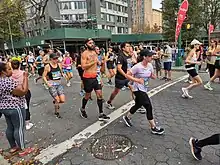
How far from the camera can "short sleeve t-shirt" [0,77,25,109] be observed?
327 centimetres

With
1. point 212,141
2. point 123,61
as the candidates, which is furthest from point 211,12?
point 212,141

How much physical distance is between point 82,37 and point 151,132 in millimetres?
29420

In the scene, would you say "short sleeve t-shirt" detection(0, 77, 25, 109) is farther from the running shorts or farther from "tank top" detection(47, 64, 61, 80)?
"tank top" detection(47, 64, 61, 80)

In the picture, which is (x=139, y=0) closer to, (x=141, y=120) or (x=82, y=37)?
(x=82, y=37)

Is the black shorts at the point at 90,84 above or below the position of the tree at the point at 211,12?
below

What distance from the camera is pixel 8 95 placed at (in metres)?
3.33

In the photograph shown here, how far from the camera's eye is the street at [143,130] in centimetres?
322

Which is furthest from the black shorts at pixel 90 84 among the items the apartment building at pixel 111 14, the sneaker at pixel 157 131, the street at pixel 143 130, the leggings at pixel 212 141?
the apartment building at pixel 111 14

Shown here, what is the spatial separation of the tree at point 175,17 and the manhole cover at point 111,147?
19.1m

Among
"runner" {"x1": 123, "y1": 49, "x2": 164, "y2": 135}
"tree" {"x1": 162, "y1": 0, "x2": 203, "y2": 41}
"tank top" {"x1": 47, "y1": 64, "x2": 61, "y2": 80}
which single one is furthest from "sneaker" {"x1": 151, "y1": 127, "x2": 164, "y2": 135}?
"tree" {"x1": 162, "y1": 0, "x2": 203, "y2": 41}

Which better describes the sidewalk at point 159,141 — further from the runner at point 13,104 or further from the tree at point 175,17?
the tree at point 175,17

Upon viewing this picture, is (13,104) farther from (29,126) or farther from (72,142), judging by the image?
(29,126)

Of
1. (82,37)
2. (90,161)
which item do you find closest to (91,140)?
(90,161)

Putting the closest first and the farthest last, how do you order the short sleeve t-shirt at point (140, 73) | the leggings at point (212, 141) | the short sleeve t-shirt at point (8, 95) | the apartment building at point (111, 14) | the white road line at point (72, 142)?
the leggings at point (212, 141)
the short sleeve t-shirt at point (8, 95)
the white road line at point (72, 142)
the short sleeve t-shirt at point (140, 73)
the apartment building at point (111, 14)
